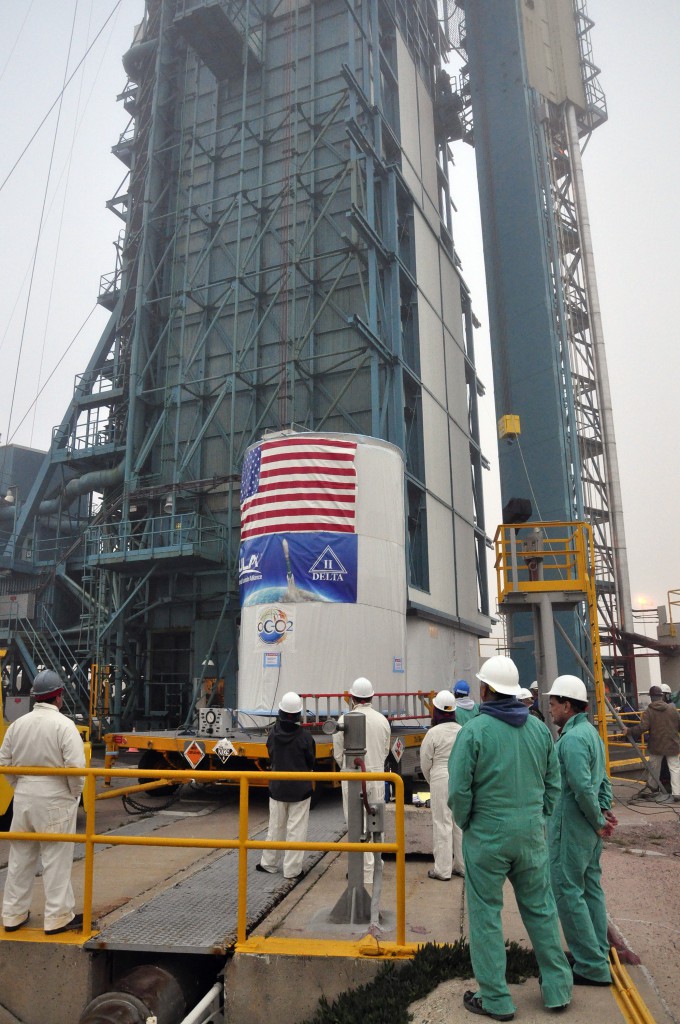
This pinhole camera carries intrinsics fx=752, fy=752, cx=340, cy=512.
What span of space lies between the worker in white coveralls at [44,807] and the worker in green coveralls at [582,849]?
350 cm

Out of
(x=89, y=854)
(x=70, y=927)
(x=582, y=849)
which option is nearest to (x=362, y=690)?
(x=89, y=854)

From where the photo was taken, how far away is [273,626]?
1369 cm

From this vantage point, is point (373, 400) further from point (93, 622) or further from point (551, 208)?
point (551, 208)

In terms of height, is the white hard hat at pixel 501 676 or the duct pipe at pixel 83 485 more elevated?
the duct pipe at pixel 83 485

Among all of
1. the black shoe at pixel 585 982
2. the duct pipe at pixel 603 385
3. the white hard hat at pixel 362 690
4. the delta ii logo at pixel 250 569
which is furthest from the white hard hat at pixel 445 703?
the duct pipe at pixel 603 385

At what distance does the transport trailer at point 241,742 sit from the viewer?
37.1 ft

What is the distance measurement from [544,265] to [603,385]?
654 cm

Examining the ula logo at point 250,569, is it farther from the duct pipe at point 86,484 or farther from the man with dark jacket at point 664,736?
the duct pipe at point 86,484

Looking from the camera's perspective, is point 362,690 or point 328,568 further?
point 328,568

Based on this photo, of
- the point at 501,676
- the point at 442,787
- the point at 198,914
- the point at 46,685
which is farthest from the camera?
the point at 442,787

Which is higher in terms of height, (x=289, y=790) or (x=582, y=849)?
(x=289, y=790)

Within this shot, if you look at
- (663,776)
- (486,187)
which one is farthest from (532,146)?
(663,776)

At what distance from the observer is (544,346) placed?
27.3m

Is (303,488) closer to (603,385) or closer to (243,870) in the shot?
(243,870)
